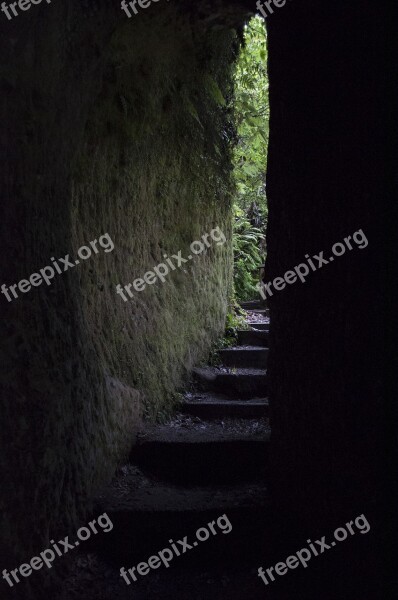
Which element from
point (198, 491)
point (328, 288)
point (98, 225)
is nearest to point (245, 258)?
point (98, 225)

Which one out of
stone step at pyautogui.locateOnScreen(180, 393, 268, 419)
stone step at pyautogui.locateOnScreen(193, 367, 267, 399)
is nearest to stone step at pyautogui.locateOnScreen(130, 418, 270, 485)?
stone step at pyautogui.locateOnScreen(180, 393, 268, 419)

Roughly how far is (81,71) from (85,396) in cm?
173

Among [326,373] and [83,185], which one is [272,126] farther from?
[326,373]

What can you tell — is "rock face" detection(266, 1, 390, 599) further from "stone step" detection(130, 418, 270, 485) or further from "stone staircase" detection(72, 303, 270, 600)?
"stone step" detection(130, 418, 270, 485)

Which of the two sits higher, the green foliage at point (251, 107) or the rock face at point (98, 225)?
the green foliage at point (251, 107)

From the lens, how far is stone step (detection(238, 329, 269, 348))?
613 cm
